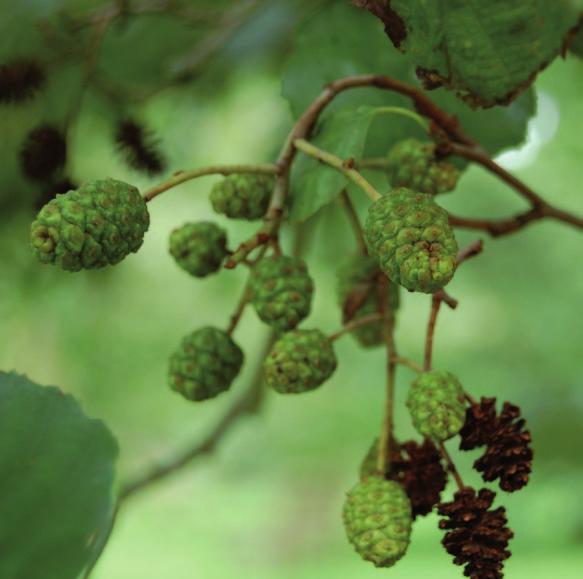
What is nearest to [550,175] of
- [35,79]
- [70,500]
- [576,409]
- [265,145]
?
[576,409]

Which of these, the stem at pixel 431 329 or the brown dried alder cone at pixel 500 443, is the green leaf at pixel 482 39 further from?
the brown dried alder cone at pixel 500 443

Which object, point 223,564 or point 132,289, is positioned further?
point 223,564

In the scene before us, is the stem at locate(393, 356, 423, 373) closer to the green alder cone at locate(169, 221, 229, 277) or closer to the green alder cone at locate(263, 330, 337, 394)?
the green alder cone at locate(263, 330, 337, 394)

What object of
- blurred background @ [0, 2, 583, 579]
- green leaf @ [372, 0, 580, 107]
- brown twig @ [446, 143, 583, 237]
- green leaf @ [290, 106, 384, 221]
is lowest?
blurred background @ [0, 2, 583, 579]

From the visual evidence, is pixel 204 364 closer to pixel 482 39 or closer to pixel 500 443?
pixel 500 443

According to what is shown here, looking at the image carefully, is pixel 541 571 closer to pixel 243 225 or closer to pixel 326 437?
pixel 326 437

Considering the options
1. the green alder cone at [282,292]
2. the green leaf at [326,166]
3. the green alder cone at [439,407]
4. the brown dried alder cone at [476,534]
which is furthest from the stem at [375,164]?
the brown dried alder cone at [476,534]

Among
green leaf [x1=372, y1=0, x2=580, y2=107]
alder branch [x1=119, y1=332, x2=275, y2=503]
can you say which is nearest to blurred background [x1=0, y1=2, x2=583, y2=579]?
alder branch [x1=119, y1=332, x2=275, y2=503]
